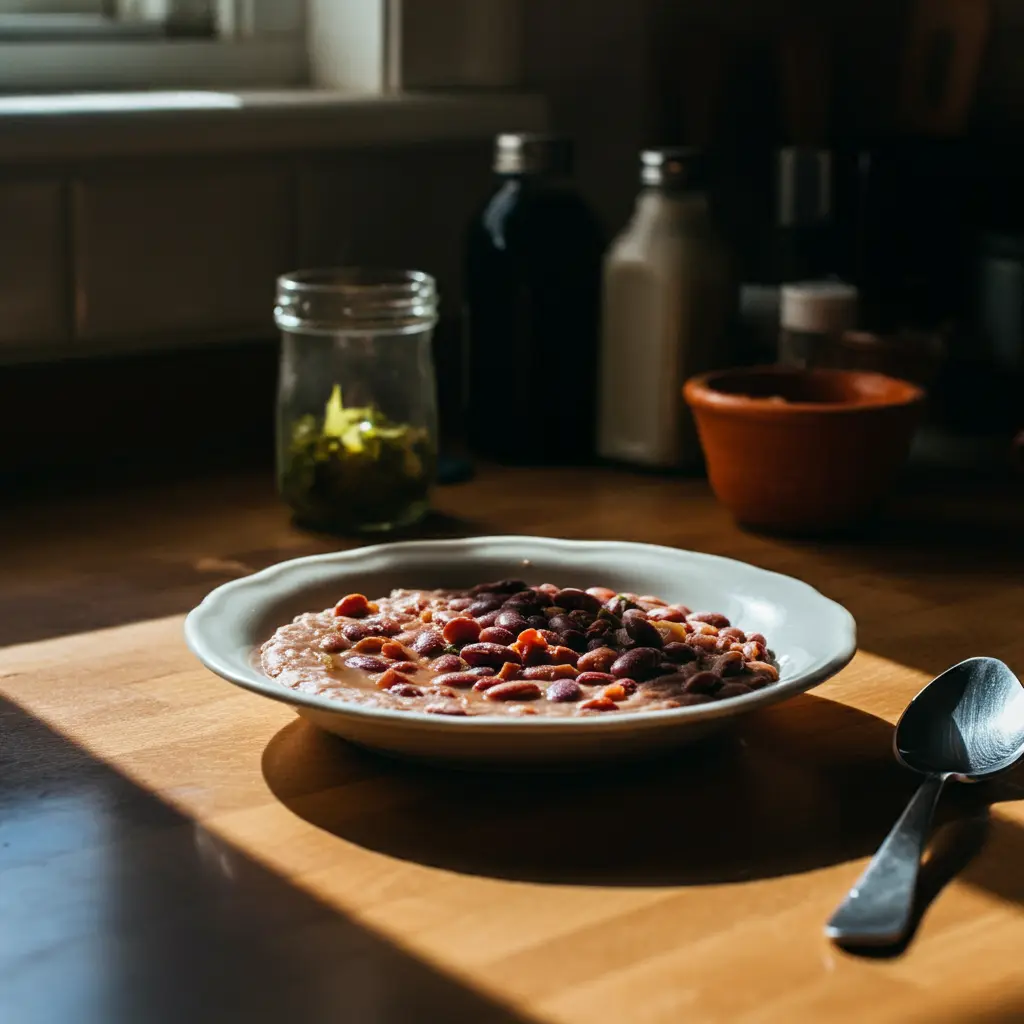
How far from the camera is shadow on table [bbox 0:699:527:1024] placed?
0.56 meters

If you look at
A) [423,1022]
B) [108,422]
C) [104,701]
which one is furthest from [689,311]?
[423,1022]

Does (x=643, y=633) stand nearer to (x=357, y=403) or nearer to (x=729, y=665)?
(x=729, y=665)

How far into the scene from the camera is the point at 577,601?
888 millimetres

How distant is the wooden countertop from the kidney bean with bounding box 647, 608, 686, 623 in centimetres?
7

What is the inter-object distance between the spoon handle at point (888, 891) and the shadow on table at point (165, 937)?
133mm

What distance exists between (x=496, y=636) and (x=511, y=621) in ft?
0.07

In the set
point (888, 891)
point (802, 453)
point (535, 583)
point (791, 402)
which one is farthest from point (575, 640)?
point (791, 402)

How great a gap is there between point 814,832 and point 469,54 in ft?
3.58

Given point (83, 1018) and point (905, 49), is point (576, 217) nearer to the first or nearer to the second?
point (905, 49)

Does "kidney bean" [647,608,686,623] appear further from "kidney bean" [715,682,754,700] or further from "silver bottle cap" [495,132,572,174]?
"silver bottle cap" [495,132,572,174]

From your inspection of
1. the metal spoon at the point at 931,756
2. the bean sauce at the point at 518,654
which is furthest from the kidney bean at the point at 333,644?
the metal spoon at the point at 931,756

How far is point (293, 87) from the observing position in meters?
1.64

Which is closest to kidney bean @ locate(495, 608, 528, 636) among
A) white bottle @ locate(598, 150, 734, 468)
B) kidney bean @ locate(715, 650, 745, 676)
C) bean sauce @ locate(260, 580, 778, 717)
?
bean sauce @ locate(260, 580, 778, 717)

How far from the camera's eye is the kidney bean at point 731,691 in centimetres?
76
